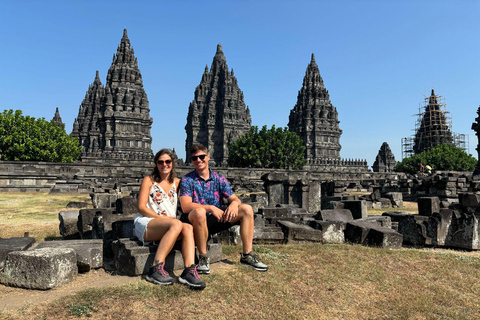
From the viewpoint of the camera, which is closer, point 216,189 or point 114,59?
point 216,189

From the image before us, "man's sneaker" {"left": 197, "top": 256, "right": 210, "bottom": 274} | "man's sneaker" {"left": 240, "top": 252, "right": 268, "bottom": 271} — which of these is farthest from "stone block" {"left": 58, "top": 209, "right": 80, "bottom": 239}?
"man's sneaker" {"left": 240, "top": 252, "right": 268, "bottom": 271}

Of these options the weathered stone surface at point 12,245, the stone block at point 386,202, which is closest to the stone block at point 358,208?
the stone block at point 386,202

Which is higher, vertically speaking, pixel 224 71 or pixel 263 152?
pixel 224 71

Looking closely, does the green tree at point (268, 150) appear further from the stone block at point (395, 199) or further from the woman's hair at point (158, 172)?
the woman's hair at point (158, 172)

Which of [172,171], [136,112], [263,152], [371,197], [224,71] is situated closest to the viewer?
[172,171]

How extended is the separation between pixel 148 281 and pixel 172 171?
54.5 inches

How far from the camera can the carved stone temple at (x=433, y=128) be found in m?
67.4

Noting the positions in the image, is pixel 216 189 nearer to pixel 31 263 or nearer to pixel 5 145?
pixel 31 263

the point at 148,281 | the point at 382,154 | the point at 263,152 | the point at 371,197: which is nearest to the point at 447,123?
the point at 382,154

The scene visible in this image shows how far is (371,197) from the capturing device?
50.2 feet

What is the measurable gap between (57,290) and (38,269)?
11.7 inches

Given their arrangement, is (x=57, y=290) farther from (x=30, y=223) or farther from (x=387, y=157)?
(x=387, y=157)

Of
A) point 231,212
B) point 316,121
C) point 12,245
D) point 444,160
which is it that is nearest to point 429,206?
point 231,212

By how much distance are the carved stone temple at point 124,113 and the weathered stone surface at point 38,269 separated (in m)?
43.0
